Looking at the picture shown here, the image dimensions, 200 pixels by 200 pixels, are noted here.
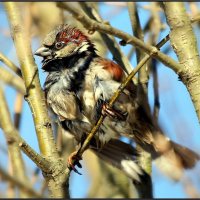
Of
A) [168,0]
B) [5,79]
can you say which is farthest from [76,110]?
[168,0]

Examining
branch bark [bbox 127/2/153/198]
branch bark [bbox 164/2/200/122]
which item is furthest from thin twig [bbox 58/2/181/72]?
branch bark [bbox 127/2/153/198]

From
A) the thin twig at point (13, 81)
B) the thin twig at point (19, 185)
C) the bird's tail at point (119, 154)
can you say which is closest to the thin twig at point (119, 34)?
the thin twig at point (19, 185)

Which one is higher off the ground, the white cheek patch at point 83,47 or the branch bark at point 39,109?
the white cheek patch at point 83,47

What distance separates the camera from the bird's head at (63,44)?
13.2 feet

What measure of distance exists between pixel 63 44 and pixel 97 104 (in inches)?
30.9

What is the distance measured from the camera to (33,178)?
11.4ft

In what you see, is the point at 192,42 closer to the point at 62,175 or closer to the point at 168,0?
the point at 168,0

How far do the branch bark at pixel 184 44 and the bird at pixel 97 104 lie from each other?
102 cm

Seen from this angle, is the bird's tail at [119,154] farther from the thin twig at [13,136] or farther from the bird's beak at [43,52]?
the thin twig at [13,136]

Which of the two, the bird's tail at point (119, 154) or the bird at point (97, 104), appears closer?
the bird at point (97, 104)

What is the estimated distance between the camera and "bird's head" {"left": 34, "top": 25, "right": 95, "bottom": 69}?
403 centimetres

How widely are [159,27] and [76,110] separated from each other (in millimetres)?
916

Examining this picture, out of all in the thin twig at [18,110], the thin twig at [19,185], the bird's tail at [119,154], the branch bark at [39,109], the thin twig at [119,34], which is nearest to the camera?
the thin twig at [19,185]

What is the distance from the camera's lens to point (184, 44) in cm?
246
